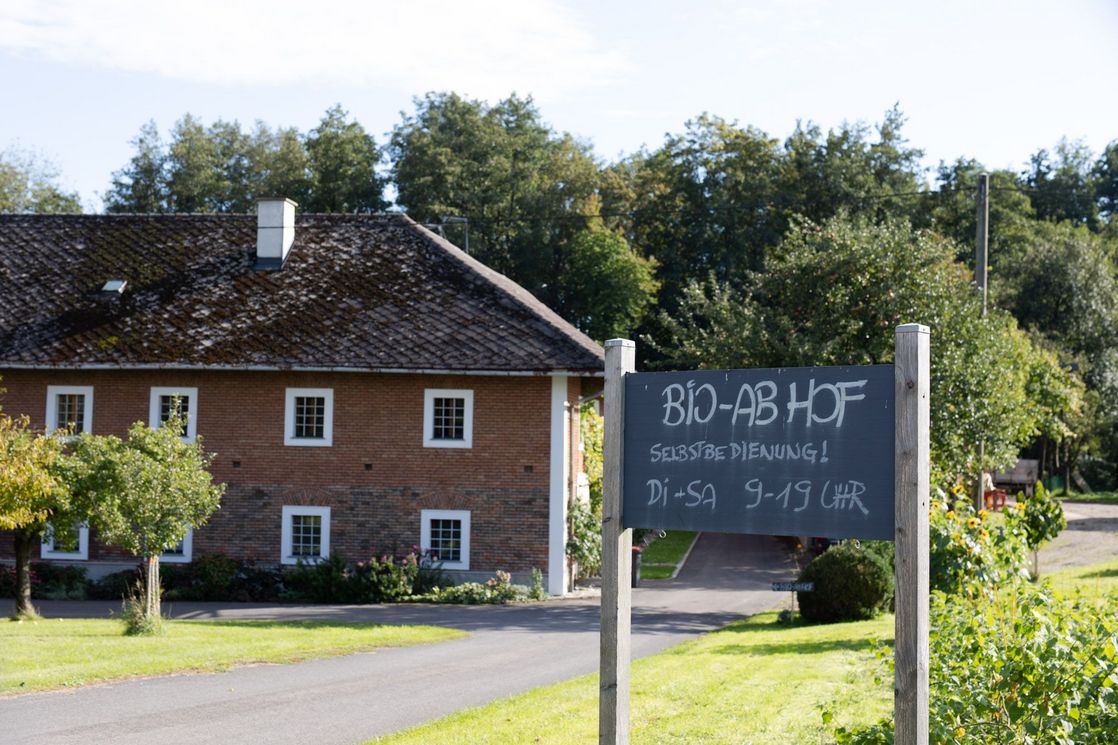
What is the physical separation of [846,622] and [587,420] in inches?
429

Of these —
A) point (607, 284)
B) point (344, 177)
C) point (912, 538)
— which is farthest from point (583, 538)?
point (344, 177)

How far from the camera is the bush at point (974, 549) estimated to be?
15125mm

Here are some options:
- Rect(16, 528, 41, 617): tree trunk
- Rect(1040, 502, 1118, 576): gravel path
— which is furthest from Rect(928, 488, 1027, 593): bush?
Rect(16, 528, 41, 617): tree trunk

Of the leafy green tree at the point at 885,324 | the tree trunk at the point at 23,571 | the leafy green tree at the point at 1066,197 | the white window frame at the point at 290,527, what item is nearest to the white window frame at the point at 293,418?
the white window frame at the point at 290,527

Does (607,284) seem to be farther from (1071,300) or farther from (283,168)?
(1071,300)

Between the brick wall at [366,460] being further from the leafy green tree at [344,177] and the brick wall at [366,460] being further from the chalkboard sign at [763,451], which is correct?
the leafy green tree at [344,177]

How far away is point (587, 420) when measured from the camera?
2931 centimetres

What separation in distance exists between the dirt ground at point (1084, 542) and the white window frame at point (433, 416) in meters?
14.2

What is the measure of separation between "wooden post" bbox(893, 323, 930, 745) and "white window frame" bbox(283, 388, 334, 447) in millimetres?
22045

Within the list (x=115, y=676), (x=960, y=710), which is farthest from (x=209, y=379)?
(x=960, y=710)

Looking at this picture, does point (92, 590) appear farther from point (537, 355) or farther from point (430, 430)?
point (537, 355)

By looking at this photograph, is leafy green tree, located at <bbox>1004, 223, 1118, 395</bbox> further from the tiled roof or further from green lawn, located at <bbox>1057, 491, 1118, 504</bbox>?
the tiled roof

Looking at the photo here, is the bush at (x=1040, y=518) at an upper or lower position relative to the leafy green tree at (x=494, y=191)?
lower

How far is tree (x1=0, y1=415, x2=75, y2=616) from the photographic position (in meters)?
16.9
